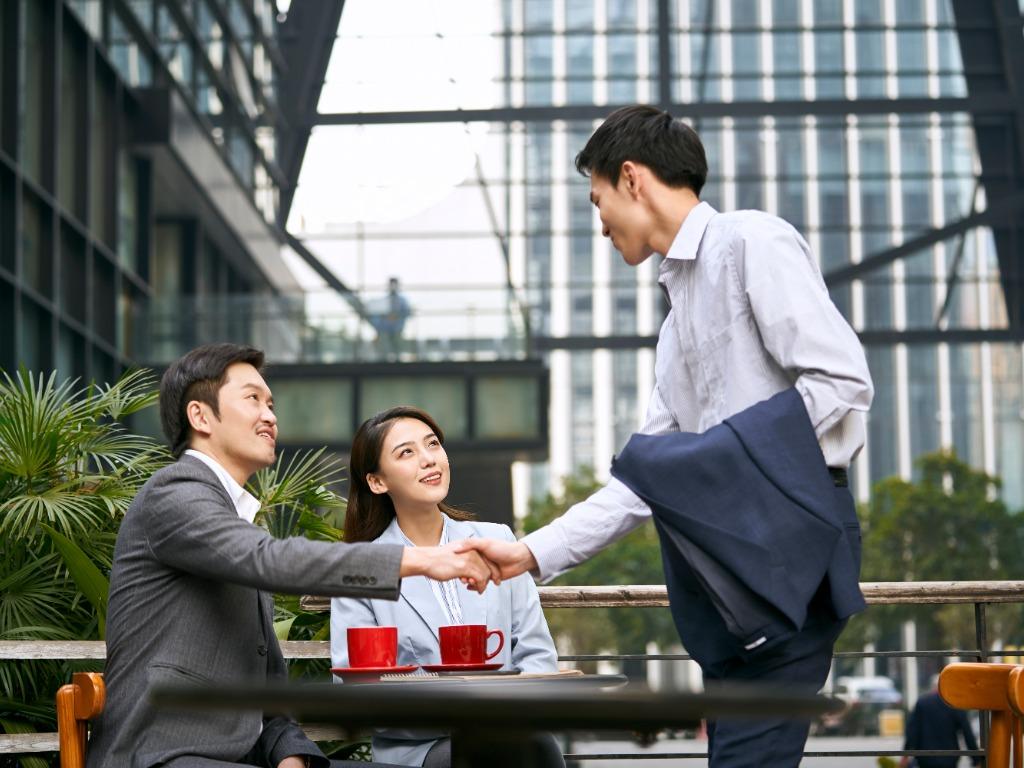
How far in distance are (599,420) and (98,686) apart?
49.2m

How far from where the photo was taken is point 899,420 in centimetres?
4619

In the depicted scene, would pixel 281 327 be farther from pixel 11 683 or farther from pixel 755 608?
pixel 755 608

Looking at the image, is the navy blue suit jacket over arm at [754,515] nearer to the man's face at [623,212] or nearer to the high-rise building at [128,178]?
the man's face at [623,212]

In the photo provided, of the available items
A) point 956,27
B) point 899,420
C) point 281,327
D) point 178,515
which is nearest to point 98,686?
point 178,515

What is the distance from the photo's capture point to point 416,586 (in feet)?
13.0

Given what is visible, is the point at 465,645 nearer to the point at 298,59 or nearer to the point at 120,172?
the point at 120,172

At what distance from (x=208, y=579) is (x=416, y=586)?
95 cm

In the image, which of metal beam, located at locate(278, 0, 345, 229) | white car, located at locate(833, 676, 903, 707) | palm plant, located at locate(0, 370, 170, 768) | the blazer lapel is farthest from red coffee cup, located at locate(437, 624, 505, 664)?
white car, located at locate(833, 676, 903, 707)

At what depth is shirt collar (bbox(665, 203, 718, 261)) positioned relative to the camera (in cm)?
277

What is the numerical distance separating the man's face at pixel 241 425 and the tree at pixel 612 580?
32238 millimetres

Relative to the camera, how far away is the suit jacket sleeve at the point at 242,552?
9.23ft

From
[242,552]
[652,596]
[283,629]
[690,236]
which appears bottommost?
[283,629]

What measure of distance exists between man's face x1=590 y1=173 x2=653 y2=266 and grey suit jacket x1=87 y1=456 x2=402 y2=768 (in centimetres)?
74

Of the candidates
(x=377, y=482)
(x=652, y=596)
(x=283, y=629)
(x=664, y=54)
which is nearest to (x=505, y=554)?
(x=377, y=482)
